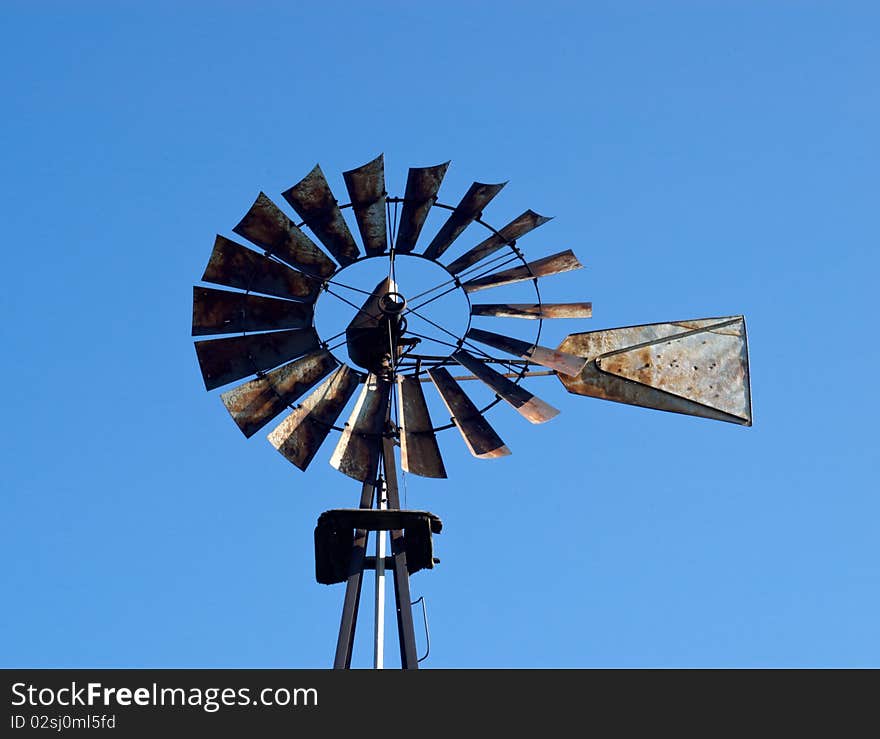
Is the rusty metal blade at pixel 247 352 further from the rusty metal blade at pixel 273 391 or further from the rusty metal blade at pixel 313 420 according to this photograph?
the rusty metal blade at pixel 313 420

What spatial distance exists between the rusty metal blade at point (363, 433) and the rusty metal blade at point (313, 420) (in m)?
0.12

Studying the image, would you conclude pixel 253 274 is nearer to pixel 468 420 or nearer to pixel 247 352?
pixel 247 352

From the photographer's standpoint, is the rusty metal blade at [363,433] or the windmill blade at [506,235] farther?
the windmill blade at [506,235]

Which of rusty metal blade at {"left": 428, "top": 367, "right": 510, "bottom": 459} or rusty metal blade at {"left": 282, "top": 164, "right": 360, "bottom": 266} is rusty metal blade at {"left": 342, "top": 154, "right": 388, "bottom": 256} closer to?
rusty metal blade at {"left": 282, "top": 164, "right": 360, "bottom": 266}

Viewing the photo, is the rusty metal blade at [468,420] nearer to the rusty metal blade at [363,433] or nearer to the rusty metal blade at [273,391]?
the rusty metal blade at [363,433]

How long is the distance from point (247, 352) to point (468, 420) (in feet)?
5.00

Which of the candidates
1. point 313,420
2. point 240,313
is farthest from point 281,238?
point 313,420

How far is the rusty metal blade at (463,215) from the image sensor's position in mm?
10508

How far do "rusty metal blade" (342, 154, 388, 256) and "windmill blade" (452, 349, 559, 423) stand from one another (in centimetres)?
103

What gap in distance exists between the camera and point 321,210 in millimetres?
10273

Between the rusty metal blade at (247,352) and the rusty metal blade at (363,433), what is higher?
the rusty metal blade at (247,352)

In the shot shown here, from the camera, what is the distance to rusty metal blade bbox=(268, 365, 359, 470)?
9617mm

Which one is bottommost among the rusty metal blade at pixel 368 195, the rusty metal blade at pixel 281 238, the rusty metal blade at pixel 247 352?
the rusty metal blade at pixel 247 352
